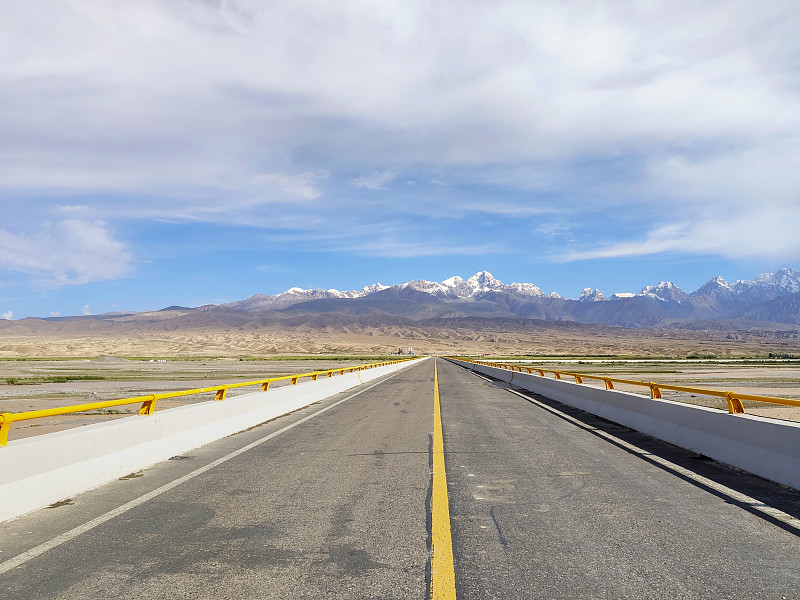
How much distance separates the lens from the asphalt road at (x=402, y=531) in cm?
429

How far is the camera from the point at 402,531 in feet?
18.1

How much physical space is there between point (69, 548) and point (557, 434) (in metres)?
9.23

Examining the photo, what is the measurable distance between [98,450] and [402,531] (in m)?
4.35

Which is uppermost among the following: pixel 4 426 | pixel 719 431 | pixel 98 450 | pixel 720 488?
pixel 4 426

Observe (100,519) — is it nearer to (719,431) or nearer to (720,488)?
(720,488)

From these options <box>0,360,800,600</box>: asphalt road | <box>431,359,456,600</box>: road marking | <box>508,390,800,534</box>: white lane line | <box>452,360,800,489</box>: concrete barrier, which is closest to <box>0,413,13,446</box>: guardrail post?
<box>0,360,800,600</box>: asphalt road

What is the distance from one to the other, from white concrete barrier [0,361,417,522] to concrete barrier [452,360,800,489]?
8530mm

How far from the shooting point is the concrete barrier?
7.52 meters

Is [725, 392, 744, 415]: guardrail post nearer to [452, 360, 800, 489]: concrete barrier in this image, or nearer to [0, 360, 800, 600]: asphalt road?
[452, 360, 800, 489]: concrete barrier

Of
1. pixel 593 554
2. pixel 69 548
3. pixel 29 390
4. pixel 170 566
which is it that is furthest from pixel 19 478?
pixel 29 390

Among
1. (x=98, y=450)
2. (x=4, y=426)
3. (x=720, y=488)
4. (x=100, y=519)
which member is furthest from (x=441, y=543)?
(x=98, y=450)

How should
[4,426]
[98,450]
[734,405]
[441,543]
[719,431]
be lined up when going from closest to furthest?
1. [441,543]
2. [4,426]
3. [98,450]
4. [734,405]
5. [719,431]

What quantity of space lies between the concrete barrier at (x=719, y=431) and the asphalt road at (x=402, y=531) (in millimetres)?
310

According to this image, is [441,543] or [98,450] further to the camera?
[98,450]
